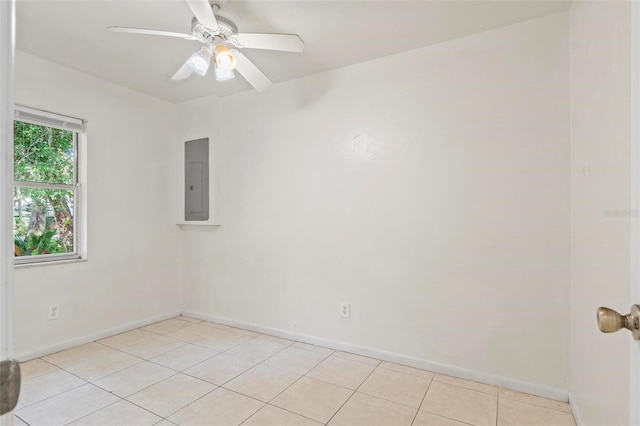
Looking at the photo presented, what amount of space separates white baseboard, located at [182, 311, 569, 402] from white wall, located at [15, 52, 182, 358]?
3.78 ft

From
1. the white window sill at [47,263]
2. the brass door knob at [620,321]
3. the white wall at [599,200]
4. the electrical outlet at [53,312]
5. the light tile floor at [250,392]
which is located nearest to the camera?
the brass door knob at [620,321]

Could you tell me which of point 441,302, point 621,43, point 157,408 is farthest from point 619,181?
point 157,408

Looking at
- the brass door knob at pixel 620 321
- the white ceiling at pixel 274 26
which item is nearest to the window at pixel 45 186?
the white ceiling at pixel 274 26

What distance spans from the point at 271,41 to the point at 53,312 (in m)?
2.84

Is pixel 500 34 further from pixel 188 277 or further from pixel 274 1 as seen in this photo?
pixel 188 277

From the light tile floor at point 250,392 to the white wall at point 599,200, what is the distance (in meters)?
0.56

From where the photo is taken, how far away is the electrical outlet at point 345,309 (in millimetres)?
2727

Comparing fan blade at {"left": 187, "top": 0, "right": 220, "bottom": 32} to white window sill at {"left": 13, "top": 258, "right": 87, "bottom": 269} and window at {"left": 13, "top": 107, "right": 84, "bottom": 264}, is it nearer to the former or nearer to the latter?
window at {"left": 13, "top": 107, "right": 84, "bottom": 264}

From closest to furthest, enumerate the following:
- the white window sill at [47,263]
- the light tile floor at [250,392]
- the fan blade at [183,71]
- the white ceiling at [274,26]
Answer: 1. the light tile floor at [250,392]
2. the white ceiling at [274,26]
3. the fan blade at [183,71]
4. the white window sill at [47,263]

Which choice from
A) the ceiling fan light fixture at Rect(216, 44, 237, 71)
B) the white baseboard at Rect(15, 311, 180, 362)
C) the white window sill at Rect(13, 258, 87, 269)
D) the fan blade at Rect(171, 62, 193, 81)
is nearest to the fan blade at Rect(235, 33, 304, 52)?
the ceiling fan light fixture at Rect(216, 44, 237, 71)

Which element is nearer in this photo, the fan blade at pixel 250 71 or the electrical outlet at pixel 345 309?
the fan blade at pixel 250 71

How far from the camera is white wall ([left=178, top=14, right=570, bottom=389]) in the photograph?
80.9 inches

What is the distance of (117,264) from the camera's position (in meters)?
3.20

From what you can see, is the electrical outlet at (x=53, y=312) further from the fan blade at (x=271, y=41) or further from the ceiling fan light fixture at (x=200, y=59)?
the fan blade at (x=271, y=41)
